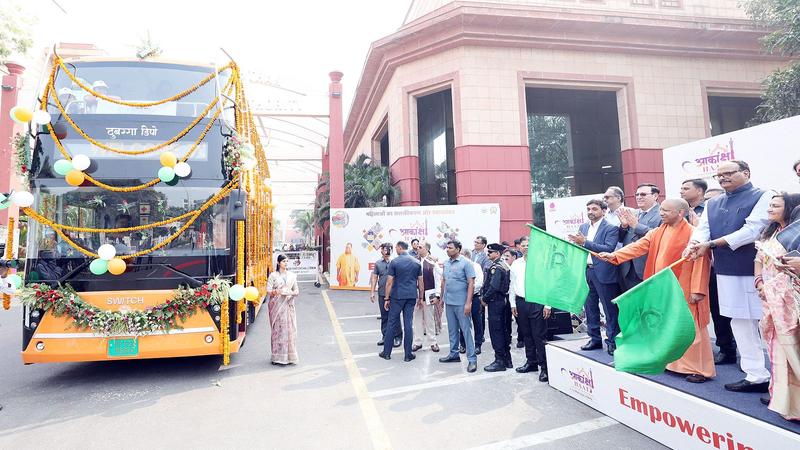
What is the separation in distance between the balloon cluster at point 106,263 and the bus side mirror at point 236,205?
1.34 metres

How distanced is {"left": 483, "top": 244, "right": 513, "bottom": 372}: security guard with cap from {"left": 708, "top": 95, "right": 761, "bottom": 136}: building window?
17.8 m

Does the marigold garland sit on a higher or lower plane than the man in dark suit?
higher

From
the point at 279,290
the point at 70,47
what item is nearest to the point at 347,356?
the point at 279,290

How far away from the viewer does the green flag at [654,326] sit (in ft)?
10.8

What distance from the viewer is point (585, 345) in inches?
190

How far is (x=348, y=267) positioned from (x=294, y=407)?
9.78 m

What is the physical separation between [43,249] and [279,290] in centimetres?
286

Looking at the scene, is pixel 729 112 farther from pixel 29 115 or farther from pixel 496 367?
pixel 29 115

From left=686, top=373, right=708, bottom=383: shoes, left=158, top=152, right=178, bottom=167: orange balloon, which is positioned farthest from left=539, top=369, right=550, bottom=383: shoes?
left=158, top=152, right=178, bottom=167: orange balloon

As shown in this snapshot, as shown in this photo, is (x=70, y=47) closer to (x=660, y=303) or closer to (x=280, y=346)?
(x=280, y=346)

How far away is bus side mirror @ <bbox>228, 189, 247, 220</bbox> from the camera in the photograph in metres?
5.21

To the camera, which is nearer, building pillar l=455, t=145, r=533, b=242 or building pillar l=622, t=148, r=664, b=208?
building pillar l=455, t=145, r=533, b=242

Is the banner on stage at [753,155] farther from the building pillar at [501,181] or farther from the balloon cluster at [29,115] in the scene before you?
the balloon cluster at [29,115]

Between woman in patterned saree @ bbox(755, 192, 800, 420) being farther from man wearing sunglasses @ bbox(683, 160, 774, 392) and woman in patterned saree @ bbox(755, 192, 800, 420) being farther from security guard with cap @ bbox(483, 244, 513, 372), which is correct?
security guard with cap @ bbox(483, 244, 513, 372)
